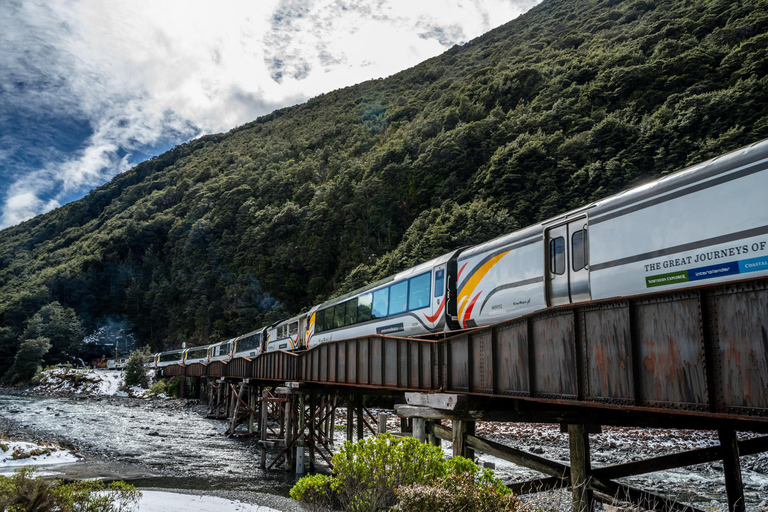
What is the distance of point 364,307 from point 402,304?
10.4 ft

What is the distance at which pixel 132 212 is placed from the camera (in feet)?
353

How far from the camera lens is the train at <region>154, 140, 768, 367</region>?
21.0 feet

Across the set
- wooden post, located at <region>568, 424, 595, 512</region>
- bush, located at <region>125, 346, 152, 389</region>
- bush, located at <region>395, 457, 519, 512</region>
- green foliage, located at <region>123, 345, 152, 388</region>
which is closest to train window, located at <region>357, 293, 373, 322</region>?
wooden post, located at <region>568, 424, 595, 512</region>

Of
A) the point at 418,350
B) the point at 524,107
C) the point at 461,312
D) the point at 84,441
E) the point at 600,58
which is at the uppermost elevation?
the point at 600,58

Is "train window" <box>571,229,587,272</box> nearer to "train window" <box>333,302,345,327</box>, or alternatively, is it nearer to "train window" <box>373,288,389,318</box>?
"train window" <box>373,288,389,318</box>

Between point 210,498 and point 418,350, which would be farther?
point 210,498

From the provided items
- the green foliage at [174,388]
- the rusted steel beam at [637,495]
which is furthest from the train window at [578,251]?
the green foliage at [174,388]

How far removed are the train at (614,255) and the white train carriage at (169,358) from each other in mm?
48617

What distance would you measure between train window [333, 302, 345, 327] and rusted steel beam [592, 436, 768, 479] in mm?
13381

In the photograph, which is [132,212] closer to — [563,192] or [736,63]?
[563,192]

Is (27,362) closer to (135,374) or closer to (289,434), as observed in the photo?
(135,374)

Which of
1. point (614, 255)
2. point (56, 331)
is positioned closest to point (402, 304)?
point (614, 255)

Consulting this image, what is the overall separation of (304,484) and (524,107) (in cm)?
6037

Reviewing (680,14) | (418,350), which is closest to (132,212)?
(680,14)
